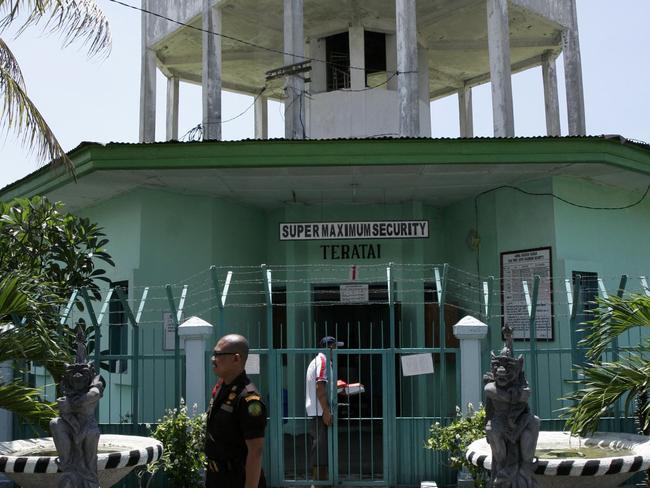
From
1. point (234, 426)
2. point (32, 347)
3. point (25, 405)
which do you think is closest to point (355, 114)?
point (32, 347)

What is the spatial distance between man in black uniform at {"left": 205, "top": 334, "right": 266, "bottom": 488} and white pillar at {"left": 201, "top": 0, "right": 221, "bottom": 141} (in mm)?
9583

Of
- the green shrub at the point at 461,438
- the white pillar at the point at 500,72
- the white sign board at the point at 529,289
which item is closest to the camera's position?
the green shrub at the point at 461,438

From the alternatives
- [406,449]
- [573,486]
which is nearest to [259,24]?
[406,449]

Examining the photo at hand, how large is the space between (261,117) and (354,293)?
27.1 feet

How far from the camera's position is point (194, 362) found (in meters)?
8.96

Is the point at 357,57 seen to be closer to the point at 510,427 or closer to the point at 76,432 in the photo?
the point at 510,427

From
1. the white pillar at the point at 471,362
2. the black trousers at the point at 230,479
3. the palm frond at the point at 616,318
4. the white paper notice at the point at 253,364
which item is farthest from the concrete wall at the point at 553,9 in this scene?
the black trousers at the point at 230,479

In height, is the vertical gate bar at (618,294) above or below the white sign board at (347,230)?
below

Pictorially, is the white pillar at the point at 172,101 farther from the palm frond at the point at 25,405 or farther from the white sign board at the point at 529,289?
the palm frond at the point at 25,405

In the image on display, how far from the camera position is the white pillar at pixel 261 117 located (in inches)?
803

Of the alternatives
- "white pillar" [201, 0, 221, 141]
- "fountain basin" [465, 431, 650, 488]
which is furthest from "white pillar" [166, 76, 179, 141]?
"fountain basin" [465, 431, 650, 488]

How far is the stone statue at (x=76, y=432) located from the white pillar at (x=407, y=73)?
7.88 meters

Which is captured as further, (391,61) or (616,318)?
(391,61)

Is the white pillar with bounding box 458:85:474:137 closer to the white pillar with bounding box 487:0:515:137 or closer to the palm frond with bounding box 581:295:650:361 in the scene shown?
the white pillar with bounding box 487:0:515:137
